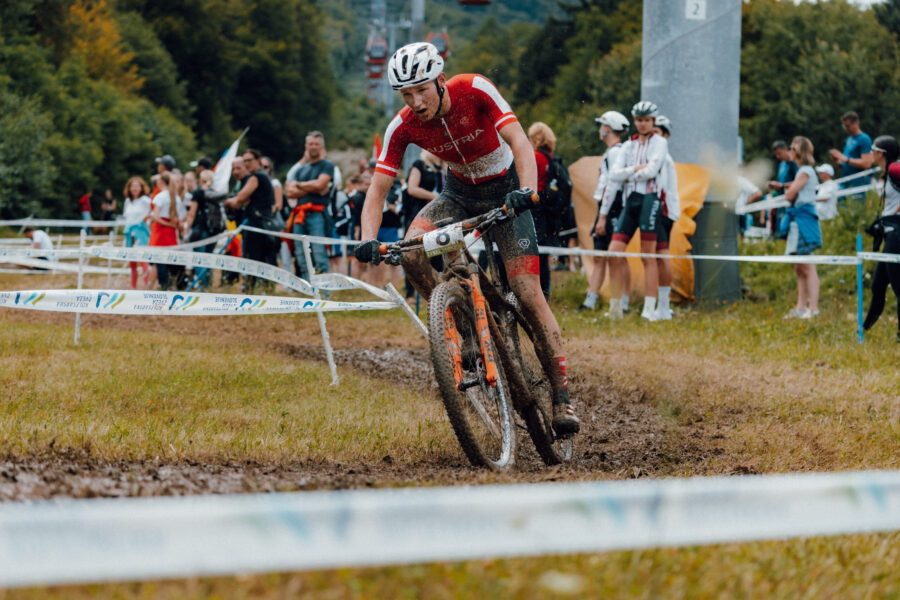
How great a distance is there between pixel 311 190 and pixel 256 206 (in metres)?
0.86

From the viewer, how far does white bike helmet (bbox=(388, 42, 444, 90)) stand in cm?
537

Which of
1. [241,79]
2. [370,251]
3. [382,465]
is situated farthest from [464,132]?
[241,79]

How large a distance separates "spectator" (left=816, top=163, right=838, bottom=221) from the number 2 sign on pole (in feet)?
13.2

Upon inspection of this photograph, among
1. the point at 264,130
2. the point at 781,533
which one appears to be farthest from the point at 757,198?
the point at 264,130

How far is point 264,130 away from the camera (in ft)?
285

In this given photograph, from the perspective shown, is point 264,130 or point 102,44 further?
point 264,130

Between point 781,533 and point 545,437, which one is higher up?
point 781,533

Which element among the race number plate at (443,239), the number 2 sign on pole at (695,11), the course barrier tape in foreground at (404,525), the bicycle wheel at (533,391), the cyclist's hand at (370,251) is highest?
the number 2 sign on pole at (695,11)

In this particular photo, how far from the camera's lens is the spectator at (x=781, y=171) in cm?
1505

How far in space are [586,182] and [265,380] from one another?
7.92 meters

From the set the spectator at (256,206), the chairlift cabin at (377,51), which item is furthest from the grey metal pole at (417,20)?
the chairlift cabin at (377,51)

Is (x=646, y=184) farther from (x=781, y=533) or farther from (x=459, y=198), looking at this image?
(x=781, y=533)

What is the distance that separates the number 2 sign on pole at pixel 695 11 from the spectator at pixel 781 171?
6.91 feet

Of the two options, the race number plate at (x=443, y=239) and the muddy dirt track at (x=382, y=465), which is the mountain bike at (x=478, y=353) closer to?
the race number plate at (x=443, y=239)
